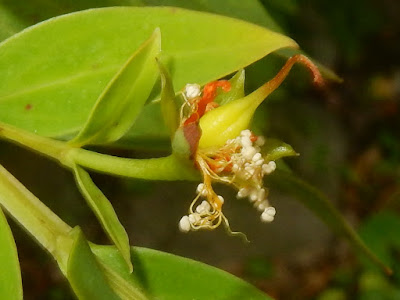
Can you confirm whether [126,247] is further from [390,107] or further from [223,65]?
[390,107]

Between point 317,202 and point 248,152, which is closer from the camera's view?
point 248,152

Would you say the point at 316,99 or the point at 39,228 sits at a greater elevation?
the point at 39,228

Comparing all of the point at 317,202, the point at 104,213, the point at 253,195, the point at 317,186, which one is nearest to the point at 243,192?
the point at 253,195

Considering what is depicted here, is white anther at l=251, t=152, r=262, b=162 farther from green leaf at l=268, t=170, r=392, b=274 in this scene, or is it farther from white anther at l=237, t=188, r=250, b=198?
green leaf at l=268, t=170, r=392, b=274

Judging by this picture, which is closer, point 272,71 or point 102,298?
point 102,298

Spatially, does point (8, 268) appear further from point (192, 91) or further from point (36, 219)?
point (192, 91)

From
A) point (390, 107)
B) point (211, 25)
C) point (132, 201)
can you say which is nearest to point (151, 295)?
point (211, 25)

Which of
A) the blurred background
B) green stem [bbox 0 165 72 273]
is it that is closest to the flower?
green stem [bbox 0 165 72 273]
